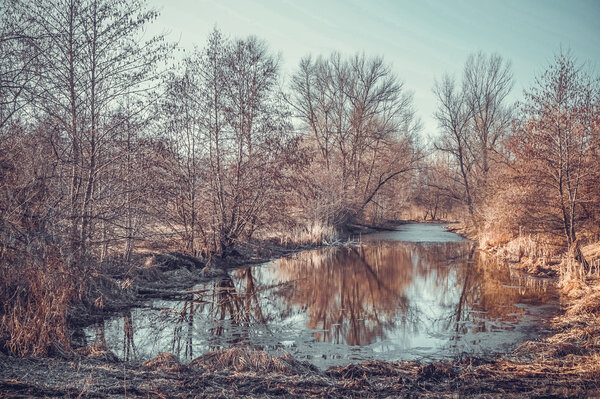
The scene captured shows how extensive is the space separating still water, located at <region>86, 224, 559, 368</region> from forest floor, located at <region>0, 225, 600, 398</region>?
79 cm

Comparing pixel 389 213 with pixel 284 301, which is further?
pixel 389 213

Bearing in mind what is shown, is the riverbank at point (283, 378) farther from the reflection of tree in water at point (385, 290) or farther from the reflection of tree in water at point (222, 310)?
the reflection of tree in water at point (385, 290)

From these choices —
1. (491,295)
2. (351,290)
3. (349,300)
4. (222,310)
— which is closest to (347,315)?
(349,300)

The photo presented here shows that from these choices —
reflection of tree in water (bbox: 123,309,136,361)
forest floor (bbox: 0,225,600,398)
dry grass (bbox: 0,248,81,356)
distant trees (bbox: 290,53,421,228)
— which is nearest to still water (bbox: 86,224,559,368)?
reflection of tree in water (bbox: 123,309,136,361)

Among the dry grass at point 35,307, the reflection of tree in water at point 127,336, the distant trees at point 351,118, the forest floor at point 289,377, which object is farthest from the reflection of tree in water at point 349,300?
the distant trees at point 351,118

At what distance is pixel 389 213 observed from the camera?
36219mm

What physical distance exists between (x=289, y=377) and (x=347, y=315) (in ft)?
14.3

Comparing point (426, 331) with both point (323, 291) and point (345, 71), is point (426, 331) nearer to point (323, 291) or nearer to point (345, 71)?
point (323, 291)

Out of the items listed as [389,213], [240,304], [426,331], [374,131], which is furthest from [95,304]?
[389,213]

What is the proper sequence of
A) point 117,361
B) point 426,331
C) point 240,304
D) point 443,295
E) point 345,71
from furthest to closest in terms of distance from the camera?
1. point 345,71
2. point 443,295
3. point 240,304
4. point 426,331
5. point 117,361

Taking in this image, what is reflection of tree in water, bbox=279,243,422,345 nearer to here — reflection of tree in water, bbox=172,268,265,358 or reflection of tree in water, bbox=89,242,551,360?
reflection of tree in water, bbox=89,242,551,360

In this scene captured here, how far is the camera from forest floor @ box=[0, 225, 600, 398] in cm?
449

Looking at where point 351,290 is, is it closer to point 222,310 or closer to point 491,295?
point 491,295

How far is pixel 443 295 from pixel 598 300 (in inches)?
139
